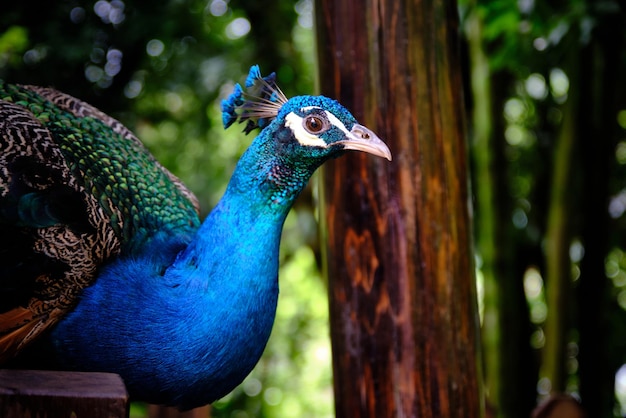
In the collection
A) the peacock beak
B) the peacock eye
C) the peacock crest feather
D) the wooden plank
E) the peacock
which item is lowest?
the wooden plank

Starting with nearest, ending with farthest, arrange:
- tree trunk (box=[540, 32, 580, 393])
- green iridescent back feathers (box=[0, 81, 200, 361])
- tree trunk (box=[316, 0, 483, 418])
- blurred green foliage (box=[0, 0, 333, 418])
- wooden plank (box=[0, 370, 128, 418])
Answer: wooden plank (box=[0, 370, 128, 418]), green iridescent back feathers (box=[0, 81, 200, 361]), tree trunk (box=[316, 0, 483, 418]), blurred green foliage (box=[0, 0, 333, 418]), tree trunk (box=[540, 32, 580, 393])

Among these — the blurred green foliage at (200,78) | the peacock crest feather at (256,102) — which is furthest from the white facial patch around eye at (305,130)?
the blurred green foliage at (200,78)

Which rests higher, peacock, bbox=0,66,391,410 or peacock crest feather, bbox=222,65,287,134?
peacock crest feather, bbox=222,65,287,134

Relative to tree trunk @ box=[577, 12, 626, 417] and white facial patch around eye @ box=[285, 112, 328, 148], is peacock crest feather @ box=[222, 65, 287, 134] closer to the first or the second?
white facial patch around eye @ box=[285, 112, 328, 148]

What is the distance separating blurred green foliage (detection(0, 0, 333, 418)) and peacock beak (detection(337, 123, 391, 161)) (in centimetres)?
136

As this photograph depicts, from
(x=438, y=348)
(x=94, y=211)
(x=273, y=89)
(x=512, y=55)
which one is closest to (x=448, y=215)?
(x=438, y=348)

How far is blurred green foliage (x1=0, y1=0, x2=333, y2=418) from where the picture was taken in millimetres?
2910

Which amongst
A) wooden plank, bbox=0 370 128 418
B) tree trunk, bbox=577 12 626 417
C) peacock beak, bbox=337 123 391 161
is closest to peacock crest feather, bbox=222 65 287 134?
peacock beak, bbox=337 123 391 161

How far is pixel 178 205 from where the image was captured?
5.49 ft

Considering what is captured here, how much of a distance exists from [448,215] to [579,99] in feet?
6.93

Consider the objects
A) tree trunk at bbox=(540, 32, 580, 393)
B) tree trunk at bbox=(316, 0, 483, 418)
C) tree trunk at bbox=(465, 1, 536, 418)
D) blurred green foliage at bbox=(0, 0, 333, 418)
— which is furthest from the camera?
tree trunk at bbox=(540, 32, 580, 393)

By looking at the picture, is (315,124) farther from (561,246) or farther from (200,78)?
(561,246)

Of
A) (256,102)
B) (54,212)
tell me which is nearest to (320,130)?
(256,102)

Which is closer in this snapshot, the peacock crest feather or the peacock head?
the peacock head
